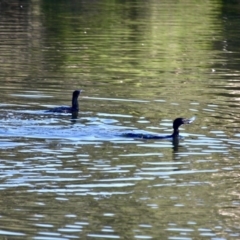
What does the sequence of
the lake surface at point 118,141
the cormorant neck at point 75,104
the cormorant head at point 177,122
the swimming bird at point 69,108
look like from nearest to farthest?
1. the lake surface at point 118,141
2. the cormorant head at point 177,122
3. the swimming bird at point 69,108
4. the cormorant neck at point 75,104

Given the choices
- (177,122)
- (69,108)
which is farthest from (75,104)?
(177,122)

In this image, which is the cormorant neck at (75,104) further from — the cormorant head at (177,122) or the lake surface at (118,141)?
the cormorant head at (177,122)

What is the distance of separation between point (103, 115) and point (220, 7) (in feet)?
139

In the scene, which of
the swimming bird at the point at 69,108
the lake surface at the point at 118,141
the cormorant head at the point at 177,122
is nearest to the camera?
the lake surface at the point at 118,141

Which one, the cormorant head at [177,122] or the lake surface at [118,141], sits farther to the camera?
the cormorant head at [177,122]

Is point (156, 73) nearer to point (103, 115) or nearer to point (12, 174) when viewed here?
point (103, 115)

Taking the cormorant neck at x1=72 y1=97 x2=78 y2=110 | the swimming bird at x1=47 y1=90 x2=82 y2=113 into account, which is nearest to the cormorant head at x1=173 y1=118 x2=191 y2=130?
the swimming bird at x1=47 y1=90 x2=82 y2=113

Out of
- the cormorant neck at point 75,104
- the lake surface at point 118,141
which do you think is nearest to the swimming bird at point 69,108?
the cormorant neck at point 75,104

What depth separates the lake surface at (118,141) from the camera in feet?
43.9

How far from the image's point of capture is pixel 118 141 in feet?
61.4

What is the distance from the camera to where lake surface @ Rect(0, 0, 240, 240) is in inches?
526

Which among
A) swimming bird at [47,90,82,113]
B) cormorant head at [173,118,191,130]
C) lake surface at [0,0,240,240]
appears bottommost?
lake surface at [0,0,240,240]

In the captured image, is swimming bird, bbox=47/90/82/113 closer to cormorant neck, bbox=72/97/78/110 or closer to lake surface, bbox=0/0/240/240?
cormorant neck, bbox=72/97/78/110

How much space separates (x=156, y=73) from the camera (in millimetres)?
29938
